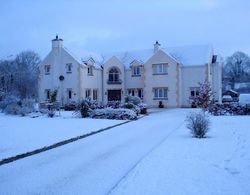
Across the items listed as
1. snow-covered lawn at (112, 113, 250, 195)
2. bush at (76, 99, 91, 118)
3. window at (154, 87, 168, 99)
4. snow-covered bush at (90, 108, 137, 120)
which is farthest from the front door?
snow-covered lawn at (112, 113, 250, 195)

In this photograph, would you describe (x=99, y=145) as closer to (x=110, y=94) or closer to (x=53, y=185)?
(x=53, y=185)

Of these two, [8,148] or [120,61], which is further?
[120,61]

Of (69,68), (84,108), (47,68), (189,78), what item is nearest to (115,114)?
(84,108)

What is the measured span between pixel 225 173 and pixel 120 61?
110 feet

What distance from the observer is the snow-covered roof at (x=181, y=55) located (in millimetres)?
37531

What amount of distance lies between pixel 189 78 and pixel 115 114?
1559 centimetres

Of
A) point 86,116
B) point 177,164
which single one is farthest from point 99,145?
point 86,116

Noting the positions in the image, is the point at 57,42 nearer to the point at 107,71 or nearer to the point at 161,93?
the point at 107,71

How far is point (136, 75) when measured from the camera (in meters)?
40.5

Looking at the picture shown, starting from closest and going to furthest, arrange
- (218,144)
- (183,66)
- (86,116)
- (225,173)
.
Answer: (225,173) < (218,144) < (86,116) < (183,66)

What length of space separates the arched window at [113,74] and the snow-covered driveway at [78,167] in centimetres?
2719

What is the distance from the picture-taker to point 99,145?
42.7 ft

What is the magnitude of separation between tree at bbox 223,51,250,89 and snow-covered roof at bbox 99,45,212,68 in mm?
52836

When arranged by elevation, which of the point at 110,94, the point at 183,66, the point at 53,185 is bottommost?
the point at 53,185
